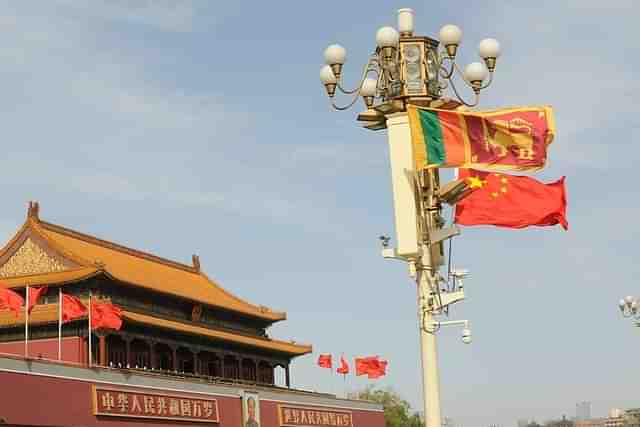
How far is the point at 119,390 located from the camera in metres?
30.0

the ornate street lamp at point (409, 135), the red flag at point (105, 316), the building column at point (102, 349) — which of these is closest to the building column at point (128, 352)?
the building column at point (102, 349)

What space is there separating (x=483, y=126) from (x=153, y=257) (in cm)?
2999

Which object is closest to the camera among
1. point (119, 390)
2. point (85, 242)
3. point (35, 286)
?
point (119, 390)

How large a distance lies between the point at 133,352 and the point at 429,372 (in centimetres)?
2328

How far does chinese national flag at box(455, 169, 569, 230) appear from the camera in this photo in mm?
13898

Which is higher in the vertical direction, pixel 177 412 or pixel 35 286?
pixel 35 286

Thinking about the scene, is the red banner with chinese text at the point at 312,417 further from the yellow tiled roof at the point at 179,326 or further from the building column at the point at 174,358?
the building column at the point at 174,358

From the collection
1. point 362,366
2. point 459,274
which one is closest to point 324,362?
point 362,366

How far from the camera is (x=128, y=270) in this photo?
37688mm

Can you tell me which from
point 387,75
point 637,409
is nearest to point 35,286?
point 387,75

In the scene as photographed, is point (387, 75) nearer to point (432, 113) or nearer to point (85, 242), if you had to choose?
point (432, 113)

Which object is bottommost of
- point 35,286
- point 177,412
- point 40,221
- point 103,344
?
point 177,412

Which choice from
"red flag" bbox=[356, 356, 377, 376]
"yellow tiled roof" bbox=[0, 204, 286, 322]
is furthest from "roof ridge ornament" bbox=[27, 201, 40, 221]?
"red flag" bbox=[356, 356, 377, 376]

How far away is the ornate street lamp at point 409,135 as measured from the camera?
516 inches
